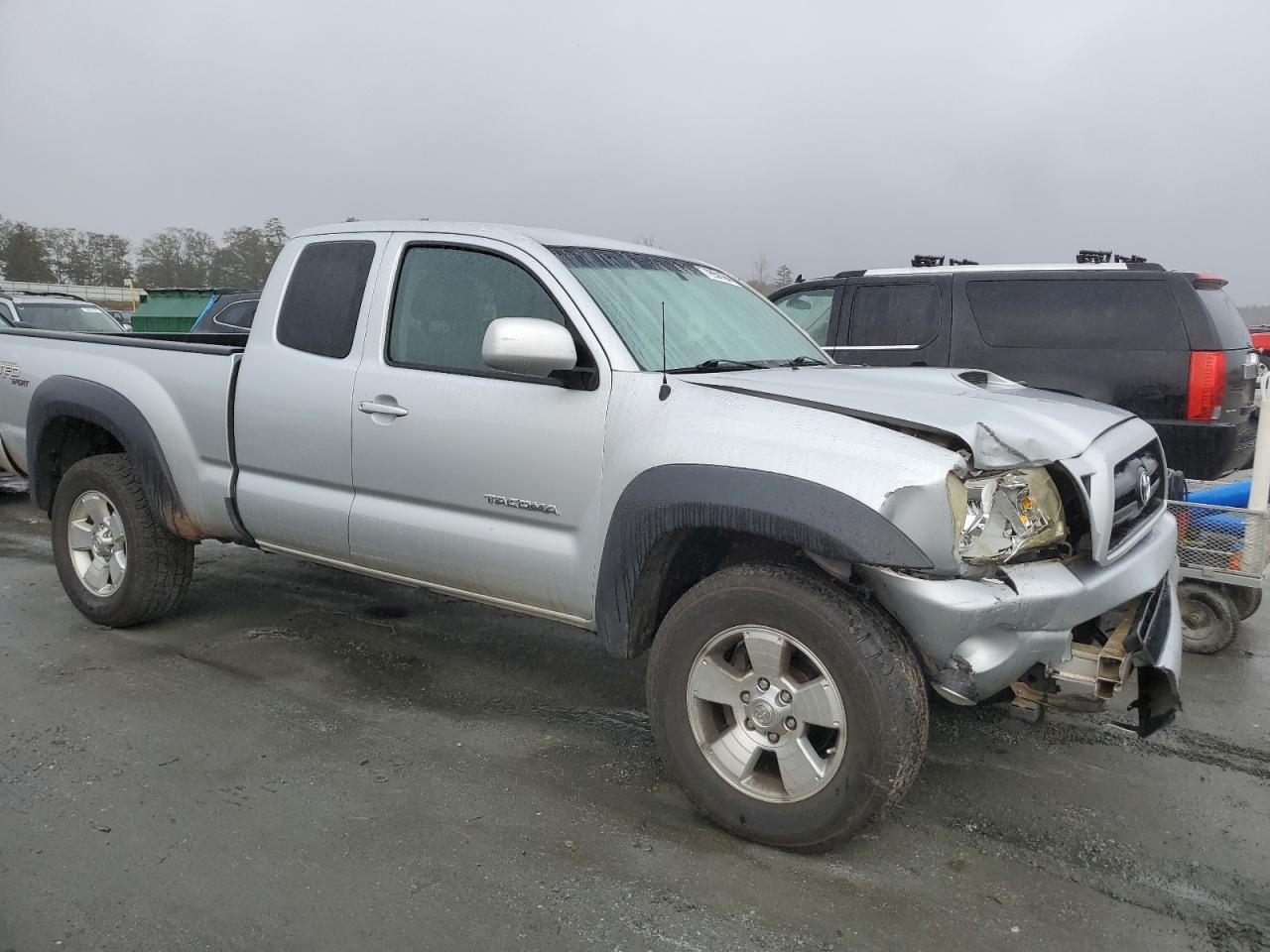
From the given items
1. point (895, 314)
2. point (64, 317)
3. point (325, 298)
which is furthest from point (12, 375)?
point (64, 317)

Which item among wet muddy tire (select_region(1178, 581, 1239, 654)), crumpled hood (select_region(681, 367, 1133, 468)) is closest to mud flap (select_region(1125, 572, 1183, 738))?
crumpled hood (select_region(681, 367, 1133, 468))

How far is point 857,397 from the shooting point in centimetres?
291

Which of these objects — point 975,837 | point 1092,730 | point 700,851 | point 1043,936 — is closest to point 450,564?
point 700,851

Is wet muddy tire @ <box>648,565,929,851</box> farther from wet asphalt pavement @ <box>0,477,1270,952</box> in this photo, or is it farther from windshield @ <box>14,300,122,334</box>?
windshield @ <box>14,300,122,334</box>

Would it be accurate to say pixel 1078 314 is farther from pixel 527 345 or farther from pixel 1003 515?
pixel 527 345

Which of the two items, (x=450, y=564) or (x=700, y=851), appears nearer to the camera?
(x=700, y=851)

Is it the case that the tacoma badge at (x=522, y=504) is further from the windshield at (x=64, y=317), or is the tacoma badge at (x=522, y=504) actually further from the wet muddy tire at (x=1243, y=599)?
the windshield at (x=64, y=317)

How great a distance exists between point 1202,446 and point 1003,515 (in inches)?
154

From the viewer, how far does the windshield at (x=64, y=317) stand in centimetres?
1292

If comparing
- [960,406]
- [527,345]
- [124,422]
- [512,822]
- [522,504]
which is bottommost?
[512,822]

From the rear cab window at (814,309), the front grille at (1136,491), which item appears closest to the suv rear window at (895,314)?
the rear cab window at (814,309)

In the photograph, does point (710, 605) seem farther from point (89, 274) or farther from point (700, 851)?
point (89, 274)

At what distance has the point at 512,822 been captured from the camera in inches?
118

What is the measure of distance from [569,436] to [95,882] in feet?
6.23
